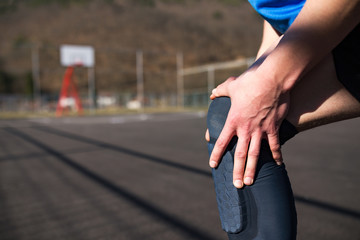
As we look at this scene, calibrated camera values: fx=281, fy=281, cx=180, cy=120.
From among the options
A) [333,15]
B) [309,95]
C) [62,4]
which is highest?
[62,4]

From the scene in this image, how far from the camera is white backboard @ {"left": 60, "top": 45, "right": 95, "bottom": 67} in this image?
1415 cm

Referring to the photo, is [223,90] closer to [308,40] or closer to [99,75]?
[308,40]

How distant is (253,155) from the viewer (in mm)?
442

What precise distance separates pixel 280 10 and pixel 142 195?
149 centimetres

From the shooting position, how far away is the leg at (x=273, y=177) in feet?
1.51

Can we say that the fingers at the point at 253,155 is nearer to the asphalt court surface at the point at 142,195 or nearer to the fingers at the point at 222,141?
the fingers at the point at 222,141

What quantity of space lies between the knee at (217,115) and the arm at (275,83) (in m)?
0.03

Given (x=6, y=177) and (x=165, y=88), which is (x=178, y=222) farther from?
(x=165, y=88)

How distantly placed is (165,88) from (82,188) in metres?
32.2

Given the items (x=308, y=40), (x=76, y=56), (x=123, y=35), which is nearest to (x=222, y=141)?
(x=308, y=40)

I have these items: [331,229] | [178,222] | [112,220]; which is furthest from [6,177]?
[331,229]

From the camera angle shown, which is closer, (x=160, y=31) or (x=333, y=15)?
(x=333, y=15)

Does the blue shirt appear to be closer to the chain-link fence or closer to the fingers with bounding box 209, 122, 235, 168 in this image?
the fingers with bounding box 209, 122, 235, 168

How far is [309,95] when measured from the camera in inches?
19.1
